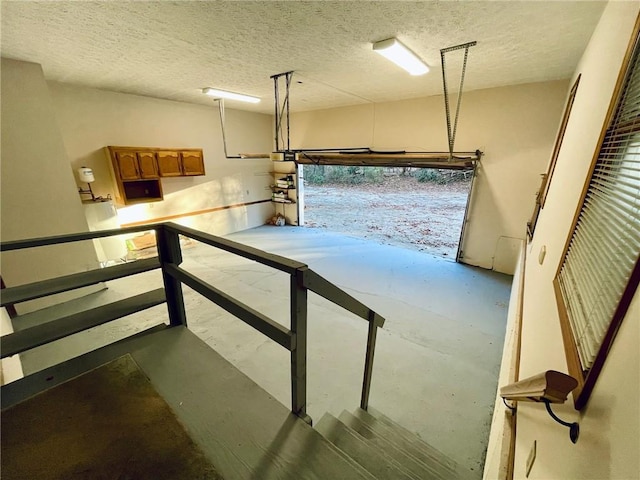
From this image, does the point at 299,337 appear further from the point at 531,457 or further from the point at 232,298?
the point at 531,457

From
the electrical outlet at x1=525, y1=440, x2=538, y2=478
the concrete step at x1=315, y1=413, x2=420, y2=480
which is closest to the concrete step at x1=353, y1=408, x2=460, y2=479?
the concrete step at x1=315, y1=413, x2=420, y2=480

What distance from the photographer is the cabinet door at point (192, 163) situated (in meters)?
5.31

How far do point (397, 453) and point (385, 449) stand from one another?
0.07 m

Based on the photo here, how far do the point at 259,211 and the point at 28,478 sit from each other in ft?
22.4

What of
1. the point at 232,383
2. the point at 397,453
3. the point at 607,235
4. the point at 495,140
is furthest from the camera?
the point at 495,140

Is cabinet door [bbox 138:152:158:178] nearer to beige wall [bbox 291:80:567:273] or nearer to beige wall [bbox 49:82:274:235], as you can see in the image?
beige wall [bbox 49:82:274:235]

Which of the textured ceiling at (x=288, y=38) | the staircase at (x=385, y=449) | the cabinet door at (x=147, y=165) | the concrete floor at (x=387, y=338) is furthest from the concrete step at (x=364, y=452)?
the cabinet door at (x=147, y=165)

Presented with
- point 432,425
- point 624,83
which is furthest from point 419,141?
point 432,425

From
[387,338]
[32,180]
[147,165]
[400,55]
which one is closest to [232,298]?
[387,338]

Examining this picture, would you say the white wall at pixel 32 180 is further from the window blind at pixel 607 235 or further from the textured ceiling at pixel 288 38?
the window blind at pixel 607 235

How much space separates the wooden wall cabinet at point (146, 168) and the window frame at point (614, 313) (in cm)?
567

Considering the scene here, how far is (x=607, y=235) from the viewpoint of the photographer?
79cm

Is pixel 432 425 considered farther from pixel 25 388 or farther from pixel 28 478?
pixel 25 388

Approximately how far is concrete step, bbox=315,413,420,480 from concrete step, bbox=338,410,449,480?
81 millimetres
